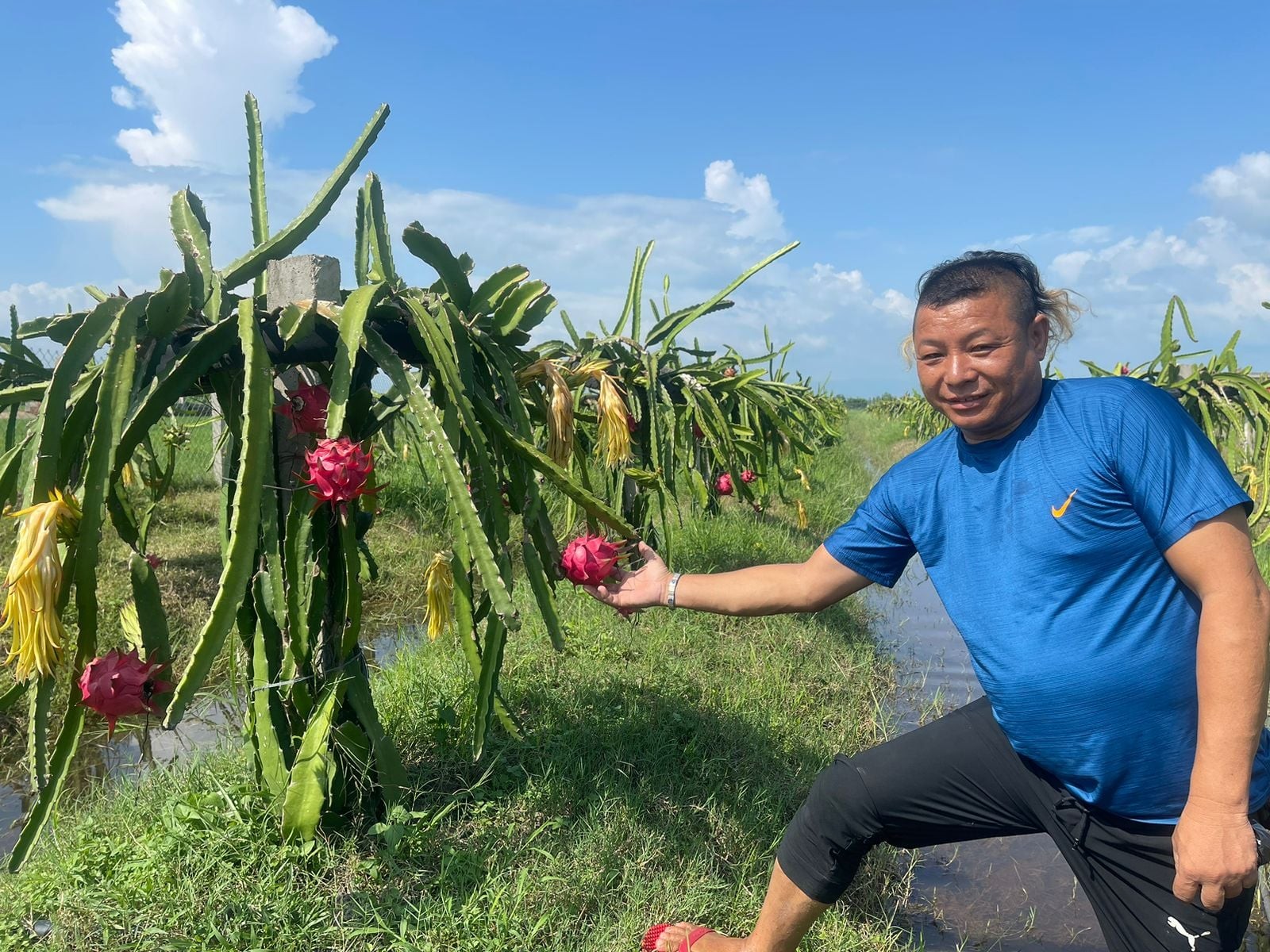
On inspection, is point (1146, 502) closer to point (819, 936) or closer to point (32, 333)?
point (819, 936)

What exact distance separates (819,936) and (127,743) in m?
2.94

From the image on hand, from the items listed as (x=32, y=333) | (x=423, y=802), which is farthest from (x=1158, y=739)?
(x=32, y=333)

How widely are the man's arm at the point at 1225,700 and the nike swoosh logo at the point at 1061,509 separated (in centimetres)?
18

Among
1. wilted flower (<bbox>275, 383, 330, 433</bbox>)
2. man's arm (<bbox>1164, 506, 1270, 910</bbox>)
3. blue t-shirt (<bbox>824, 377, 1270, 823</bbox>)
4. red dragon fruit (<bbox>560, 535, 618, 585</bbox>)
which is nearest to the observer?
man's arm (<bbox>1164, 506, 1270, 910</bbox>)

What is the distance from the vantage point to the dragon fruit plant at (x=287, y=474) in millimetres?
1632

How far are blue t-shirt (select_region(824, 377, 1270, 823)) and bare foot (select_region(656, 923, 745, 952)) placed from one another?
0.90m

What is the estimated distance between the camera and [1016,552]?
1715mm

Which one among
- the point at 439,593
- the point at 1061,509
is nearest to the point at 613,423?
the point at 439,593

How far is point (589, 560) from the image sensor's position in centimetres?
212

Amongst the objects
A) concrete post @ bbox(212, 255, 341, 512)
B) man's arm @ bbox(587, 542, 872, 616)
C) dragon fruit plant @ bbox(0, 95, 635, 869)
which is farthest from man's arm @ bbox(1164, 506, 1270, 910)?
concrete post @ bbox(212, 255, 341, 512)

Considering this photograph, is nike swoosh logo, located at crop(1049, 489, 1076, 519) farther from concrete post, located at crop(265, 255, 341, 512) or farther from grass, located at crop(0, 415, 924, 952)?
concrete post, located at crop(265, 255, 341, 512)

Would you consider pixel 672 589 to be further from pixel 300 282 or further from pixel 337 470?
pixel 300 282

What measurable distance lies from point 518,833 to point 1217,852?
169 cm

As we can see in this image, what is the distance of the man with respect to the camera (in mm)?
1504
